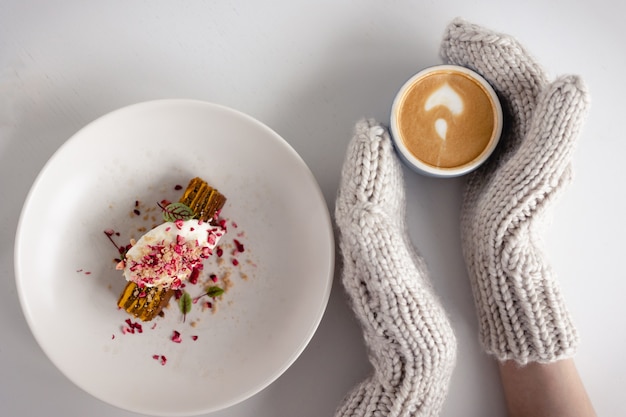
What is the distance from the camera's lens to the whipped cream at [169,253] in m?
0.79

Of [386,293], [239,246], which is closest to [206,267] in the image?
[239,246]

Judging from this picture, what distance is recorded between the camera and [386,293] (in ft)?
2.63

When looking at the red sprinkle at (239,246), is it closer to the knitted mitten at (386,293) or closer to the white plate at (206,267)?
the white plate at (206,267)

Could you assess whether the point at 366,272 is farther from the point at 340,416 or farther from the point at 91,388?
the point at 91,388

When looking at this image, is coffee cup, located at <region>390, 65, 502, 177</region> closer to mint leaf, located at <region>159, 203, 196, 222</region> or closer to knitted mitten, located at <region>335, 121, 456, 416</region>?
knitted mitten, located at <region>335, 121, 456, 416</region>

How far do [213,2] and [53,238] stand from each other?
49 centimetres

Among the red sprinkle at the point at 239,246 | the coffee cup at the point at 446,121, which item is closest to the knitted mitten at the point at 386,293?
the coffee cup at the point at 446,121

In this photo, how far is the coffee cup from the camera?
0.81 metres

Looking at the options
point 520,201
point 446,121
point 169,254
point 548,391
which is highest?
point 169,254

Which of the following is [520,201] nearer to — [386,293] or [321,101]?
[386,293]

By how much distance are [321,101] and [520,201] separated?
0.38m

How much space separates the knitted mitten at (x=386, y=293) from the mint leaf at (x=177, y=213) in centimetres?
24

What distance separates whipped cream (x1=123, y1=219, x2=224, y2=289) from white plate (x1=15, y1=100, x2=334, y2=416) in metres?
0.07

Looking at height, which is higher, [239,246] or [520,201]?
[239,246]
